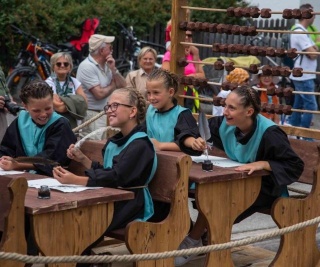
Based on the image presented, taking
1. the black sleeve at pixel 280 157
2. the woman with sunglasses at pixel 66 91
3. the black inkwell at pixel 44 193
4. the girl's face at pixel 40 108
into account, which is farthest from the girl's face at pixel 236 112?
the woman with sunglasses at pixel 66 91

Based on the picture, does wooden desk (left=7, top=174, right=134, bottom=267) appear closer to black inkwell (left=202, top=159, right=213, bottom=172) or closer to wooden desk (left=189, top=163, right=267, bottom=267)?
wooden desk (left=189, top=163, right=267, bottom=267)

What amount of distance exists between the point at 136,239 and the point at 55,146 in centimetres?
124

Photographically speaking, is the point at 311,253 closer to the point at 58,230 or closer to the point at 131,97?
the point at 131,97

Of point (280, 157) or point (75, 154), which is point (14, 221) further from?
point (280, 157)

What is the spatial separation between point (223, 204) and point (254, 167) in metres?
0.35

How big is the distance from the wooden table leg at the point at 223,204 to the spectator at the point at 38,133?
1.17 m

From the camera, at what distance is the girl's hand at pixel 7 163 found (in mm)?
6535

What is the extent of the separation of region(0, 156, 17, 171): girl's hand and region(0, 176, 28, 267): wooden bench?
1.08m

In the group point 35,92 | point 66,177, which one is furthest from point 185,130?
point 66,177

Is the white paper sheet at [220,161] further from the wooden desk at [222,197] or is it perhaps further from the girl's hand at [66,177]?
the girl's hand at [66,177]

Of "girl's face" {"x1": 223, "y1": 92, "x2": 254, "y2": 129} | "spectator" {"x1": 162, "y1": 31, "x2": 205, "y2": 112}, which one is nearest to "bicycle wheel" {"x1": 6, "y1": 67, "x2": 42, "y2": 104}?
"spectator" {"x1": 162, "y1": 31, "x2": 205, "y2": 112}

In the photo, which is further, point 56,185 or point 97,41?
point 97,41

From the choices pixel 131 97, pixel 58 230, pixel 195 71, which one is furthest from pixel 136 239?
pixel 195 71

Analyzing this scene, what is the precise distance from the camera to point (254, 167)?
21.6ft
